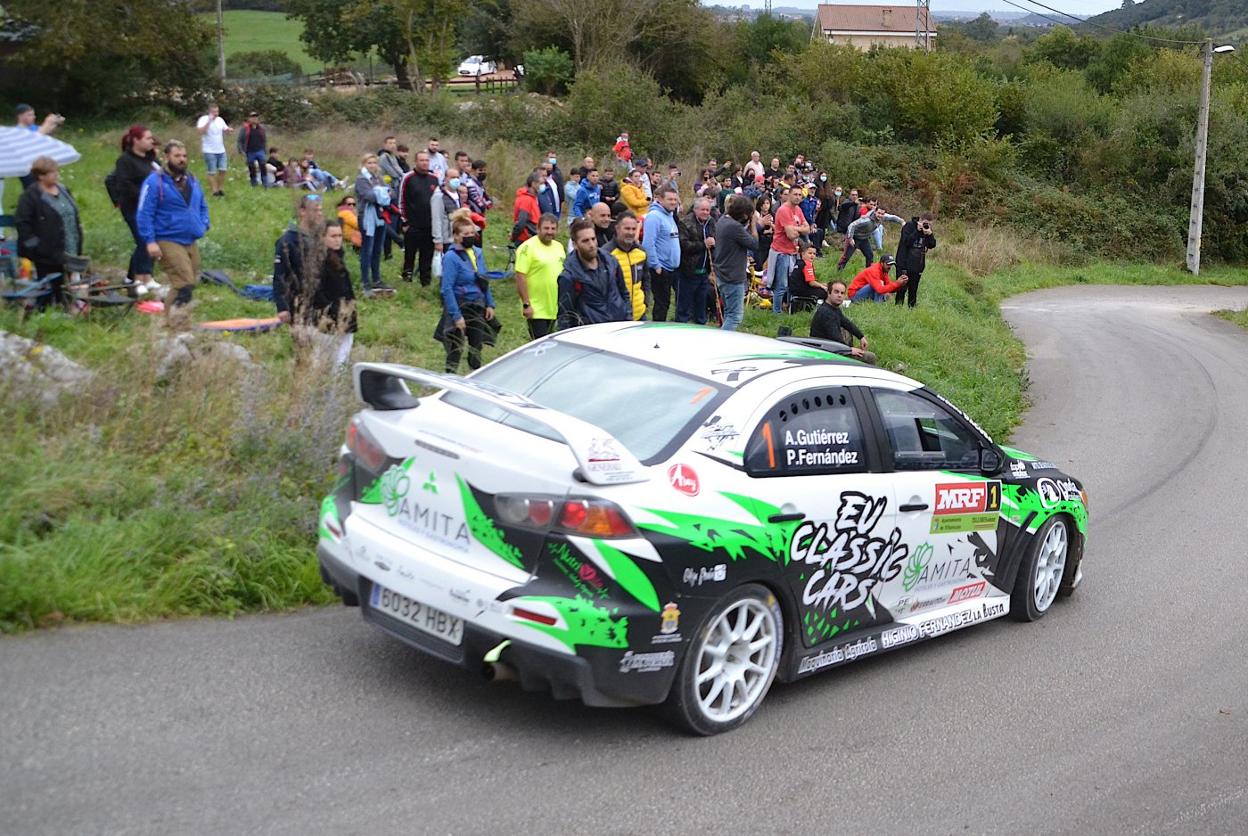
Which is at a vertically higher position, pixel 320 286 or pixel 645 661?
pixel 320 286

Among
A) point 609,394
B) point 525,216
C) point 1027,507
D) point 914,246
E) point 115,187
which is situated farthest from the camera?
point 914,246

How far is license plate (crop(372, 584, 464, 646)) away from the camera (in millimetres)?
5125

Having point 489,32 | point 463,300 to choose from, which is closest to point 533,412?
point 463,300

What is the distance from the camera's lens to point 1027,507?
7.52 metres

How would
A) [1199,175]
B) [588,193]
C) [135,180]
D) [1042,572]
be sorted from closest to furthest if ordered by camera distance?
[1042,572], [135,180], [588,193], [1199,175]

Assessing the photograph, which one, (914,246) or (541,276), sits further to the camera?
(914,246)

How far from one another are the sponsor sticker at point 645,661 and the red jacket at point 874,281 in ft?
50.2

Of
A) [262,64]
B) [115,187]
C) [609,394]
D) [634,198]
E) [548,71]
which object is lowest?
[609,394]

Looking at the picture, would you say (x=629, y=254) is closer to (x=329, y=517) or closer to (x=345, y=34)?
(x=329, y=517)

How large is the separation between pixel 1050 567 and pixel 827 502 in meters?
2.62

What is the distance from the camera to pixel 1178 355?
21.5 metres

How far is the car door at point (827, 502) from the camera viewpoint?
5750mm

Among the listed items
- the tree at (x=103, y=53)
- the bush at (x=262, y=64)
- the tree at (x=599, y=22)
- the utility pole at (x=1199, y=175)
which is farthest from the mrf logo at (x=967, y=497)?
the bush at (x=262, y=64)

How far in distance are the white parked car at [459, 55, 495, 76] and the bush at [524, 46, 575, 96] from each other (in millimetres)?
12314
